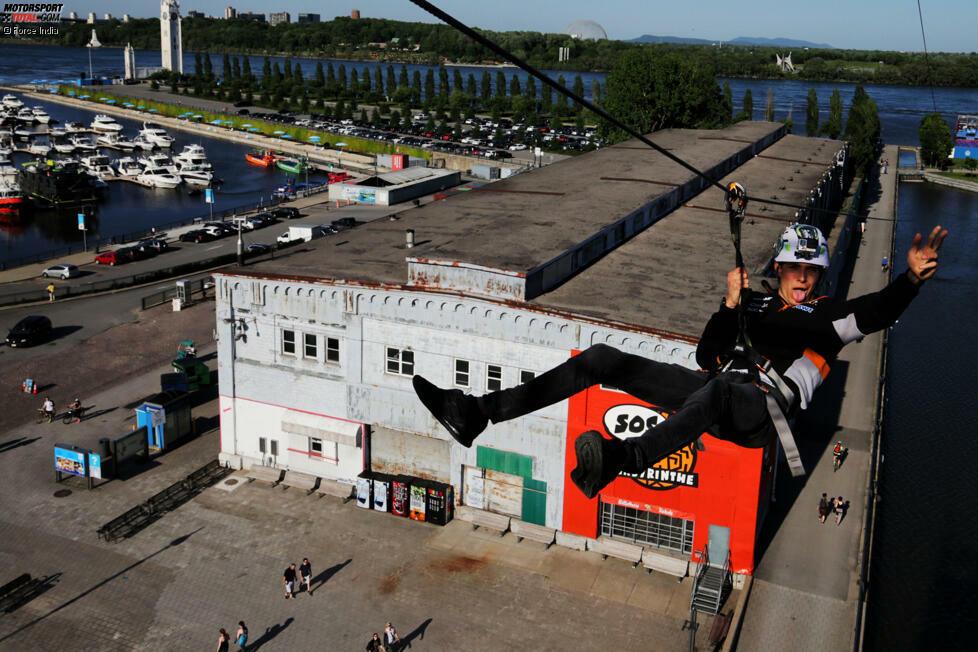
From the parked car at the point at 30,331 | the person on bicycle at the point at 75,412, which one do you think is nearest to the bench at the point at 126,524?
the person on bicycle at the point at 75,412

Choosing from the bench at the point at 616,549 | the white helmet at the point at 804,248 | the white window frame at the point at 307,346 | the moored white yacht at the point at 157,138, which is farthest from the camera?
the moored white yacht at the point at 157,138

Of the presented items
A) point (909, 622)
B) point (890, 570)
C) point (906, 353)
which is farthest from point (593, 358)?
point (906, 353)

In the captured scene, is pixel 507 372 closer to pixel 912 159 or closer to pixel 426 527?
pixel 426 527

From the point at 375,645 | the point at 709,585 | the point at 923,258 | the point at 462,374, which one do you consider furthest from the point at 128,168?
the point at 923,258

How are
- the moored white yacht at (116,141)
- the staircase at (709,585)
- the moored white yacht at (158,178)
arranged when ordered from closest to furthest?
the staircase at (709,585)
the moored white yacht at (158,178)
the moored white yacht at (116,141)

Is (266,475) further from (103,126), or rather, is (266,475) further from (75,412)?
(103,126)

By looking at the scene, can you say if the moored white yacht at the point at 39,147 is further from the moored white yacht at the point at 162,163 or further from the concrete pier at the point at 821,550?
the concrete pier at the point at 821,550

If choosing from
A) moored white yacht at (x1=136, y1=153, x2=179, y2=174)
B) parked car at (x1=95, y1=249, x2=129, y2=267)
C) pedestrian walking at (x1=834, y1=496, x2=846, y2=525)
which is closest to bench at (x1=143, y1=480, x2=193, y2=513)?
pedestrian walking at (x1=834, y1=496, x2=846, y2=525)
